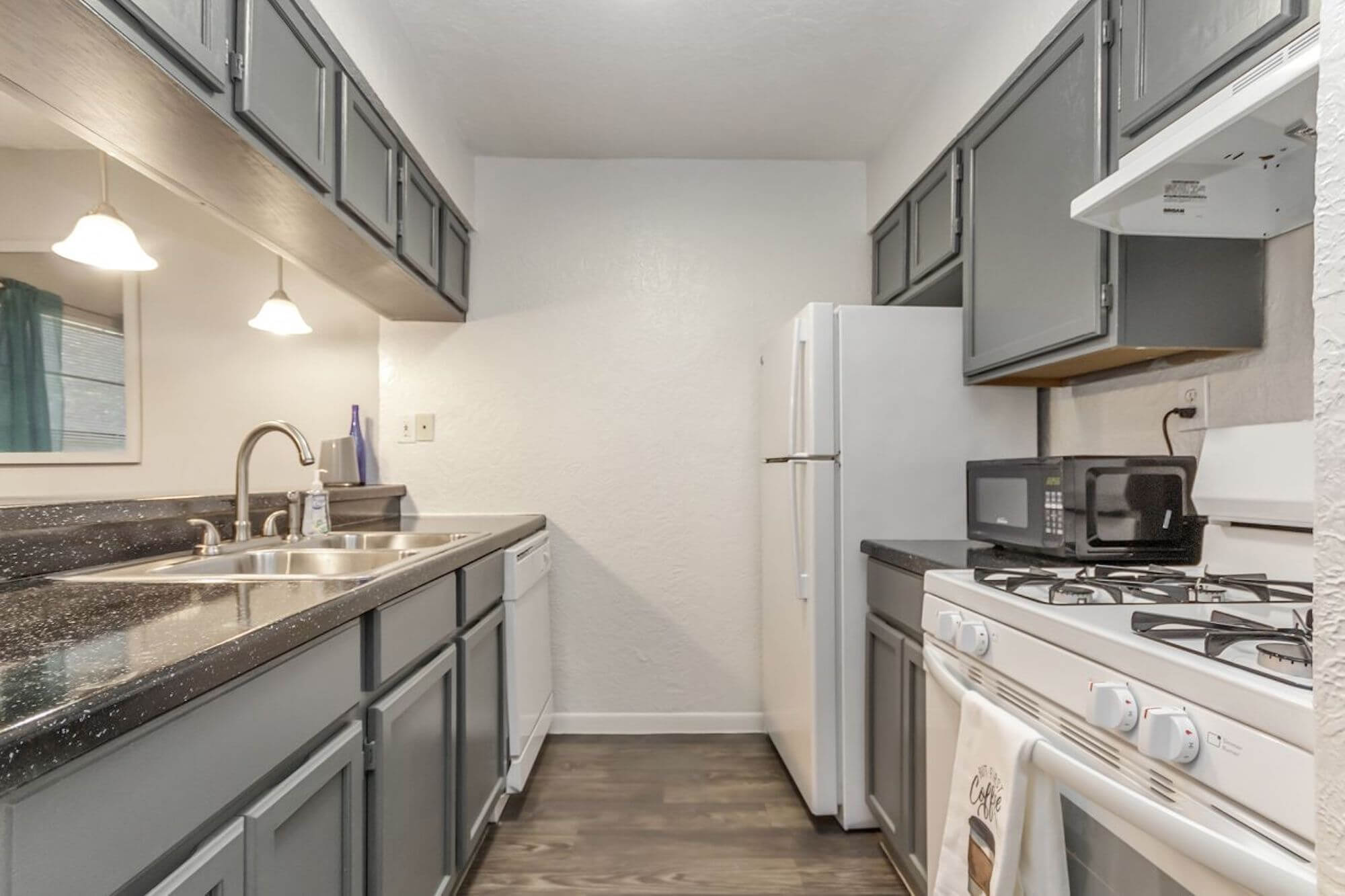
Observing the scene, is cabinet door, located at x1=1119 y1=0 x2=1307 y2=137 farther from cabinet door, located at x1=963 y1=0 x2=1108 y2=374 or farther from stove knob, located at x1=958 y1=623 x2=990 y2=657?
stove knob, located at x1=958 y1=623 x2=990 y2=657

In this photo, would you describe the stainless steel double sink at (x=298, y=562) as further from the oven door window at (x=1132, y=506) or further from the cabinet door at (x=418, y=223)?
the oven door window at (x=1132, y=506)

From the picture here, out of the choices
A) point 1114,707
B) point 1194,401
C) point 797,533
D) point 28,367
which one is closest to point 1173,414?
point 1194,401

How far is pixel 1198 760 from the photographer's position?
0.71 meters

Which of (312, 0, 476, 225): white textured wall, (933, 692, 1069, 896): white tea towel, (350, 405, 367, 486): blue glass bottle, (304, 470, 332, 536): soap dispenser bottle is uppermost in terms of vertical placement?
(312, 0, 476, 225): white textured wall

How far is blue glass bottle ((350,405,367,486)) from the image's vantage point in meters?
2.74

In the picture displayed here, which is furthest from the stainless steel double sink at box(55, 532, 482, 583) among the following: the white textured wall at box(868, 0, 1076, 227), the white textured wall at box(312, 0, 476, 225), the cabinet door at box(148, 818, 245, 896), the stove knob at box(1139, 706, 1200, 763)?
the white textured wall at box(868, 0, 1076, 227)

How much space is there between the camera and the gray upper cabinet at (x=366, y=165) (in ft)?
5.39

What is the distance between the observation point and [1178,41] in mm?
1231

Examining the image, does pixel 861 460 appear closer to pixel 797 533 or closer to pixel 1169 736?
pixel 797 533

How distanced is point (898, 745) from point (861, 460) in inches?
30.2

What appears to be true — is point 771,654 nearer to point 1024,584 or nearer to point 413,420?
point 1024,584

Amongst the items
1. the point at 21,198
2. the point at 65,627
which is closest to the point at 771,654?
the point at 65,627

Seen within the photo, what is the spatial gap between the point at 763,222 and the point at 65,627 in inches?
102

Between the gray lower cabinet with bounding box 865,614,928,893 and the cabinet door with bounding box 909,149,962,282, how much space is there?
1.17 meters
